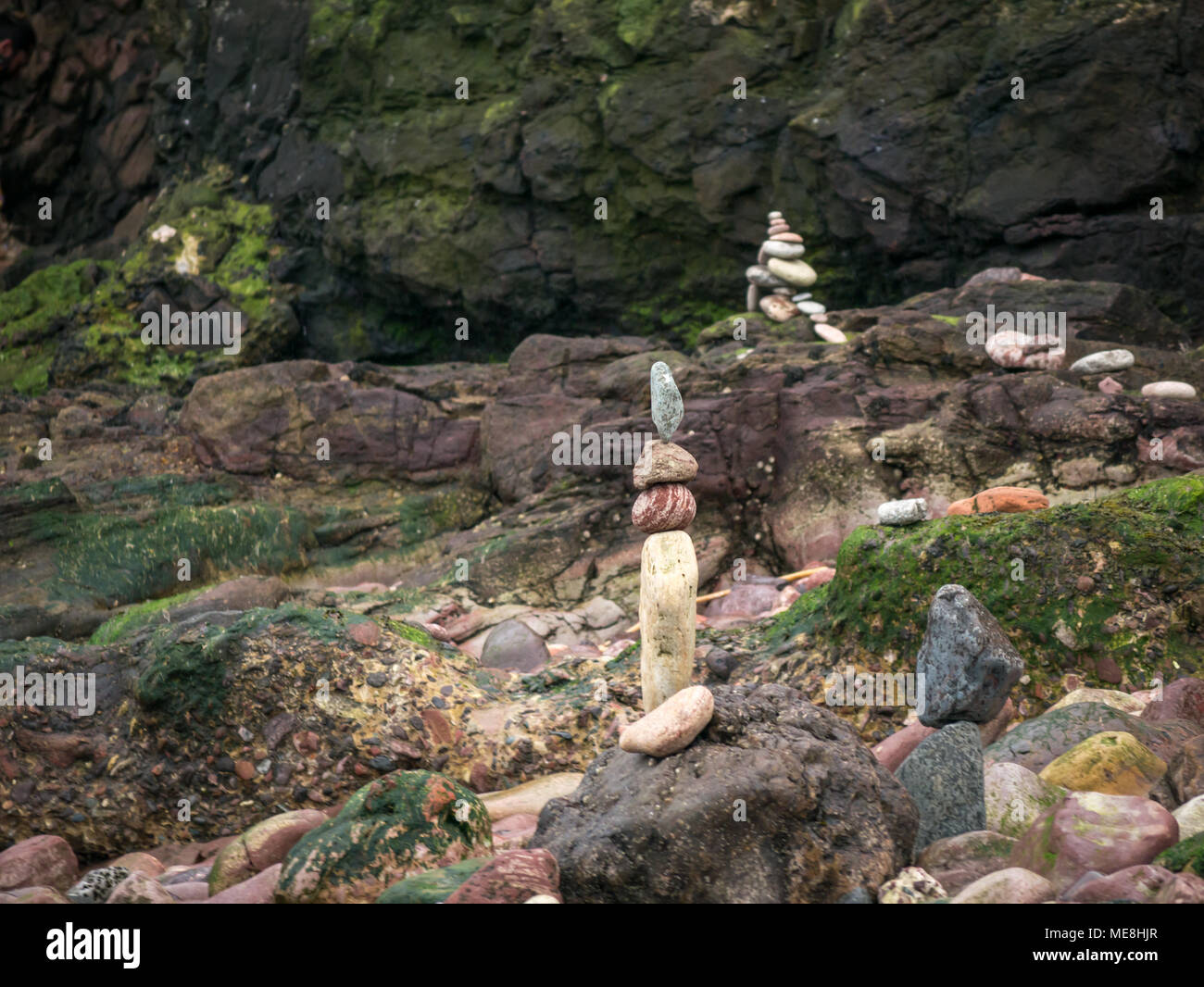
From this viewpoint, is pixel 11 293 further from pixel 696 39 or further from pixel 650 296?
pixel 696 39

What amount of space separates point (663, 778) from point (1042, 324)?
37.8 feet

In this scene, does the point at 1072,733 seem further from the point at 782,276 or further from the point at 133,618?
the point at 782,276

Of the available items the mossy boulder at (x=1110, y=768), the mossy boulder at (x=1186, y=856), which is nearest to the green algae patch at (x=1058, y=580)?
the mossy boulder at (x=1110, y=768)

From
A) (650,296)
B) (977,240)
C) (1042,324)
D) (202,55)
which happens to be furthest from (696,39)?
(202,55)

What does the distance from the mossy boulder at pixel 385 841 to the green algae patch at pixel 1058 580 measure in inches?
132

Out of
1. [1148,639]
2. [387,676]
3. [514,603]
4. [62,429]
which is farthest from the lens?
[62,429]

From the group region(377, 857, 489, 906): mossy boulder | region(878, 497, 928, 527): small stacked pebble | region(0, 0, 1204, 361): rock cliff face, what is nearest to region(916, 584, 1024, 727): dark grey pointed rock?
region(878, 497, 928, 527): small stacked pebble

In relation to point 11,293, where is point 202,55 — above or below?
above

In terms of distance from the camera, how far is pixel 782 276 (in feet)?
53.7

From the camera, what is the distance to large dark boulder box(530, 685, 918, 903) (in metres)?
4.49

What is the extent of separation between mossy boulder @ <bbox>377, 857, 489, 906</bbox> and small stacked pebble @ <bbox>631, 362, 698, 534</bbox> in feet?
7.02

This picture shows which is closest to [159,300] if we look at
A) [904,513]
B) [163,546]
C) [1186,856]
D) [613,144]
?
[613,144]

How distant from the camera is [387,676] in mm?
7449

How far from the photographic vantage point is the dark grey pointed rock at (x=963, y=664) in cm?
595
